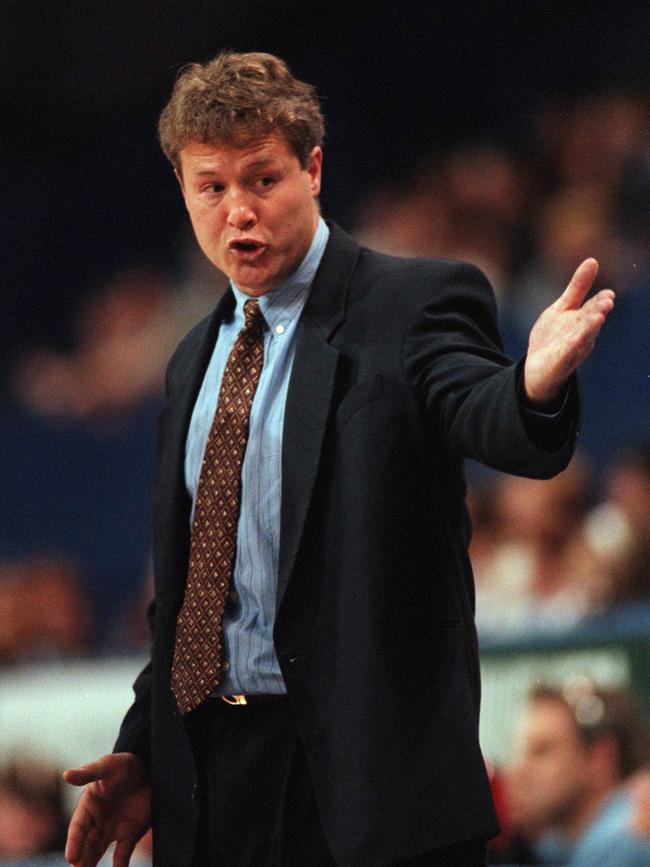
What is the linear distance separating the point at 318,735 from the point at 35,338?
11.5 feet

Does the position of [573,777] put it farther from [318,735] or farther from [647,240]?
[318,735]

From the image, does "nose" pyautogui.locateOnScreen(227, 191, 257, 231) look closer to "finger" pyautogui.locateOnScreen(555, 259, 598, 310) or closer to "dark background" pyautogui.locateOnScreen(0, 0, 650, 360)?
"finger" pyautogui.locateOnScreen(555, 259, 598, 310)

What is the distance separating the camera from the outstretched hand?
1.29 m

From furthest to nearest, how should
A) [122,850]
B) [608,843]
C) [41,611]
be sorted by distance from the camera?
[41,611] → [608,843] → [122,850]

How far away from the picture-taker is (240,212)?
159cm

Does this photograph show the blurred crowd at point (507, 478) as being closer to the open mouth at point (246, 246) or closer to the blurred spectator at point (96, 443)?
the blurred spectator at point (96, 443)

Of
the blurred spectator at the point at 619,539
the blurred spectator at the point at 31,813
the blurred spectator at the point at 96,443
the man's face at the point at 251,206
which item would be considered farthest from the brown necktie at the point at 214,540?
the blurred spectator at the point at 96,443

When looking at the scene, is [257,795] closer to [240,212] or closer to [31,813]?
[240,212]

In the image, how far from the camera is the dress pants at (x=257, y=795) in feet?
4.90

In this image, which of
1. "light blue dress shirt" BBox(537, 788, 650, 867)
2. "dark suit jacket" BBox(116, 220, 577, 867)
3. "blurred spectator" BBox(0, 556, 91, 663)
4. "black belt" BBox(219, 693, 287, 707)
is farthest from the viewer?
"blurred spectator" BBox(0, 556, 91, 663)

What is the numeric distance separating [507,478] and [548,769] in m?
0.77

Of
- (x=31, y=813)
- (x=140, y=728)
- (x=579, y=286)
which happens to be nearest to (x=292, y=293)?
(x=579, y=286)

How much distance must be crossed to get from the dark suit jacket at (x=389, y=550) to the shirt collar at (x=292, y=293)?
30 millimetres

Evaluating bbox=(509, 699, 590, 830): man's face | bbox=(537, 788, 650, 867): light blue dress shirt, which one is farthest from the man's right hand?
bbox=(509, 699, 590, 830): man's face
